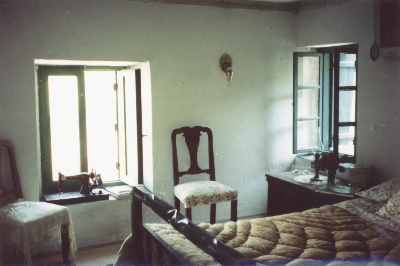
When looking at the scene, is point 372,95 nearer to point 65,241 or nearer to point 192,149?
point 192,149

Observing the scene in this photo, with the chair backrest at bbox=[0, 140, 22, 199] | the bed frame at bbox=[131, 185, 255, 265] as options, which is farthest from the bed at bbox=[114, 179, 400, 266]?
the chair backrest at bbox=[0, 140, 22, 199]

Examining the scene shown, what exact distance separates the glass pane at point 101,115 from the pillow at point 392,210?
9.79 feet

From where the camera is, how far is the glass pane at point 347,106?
4403mm

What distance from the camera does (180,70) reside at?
4484 mm

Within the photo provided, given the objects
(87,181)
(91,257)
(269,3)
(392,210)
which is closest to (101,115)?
(87,181)

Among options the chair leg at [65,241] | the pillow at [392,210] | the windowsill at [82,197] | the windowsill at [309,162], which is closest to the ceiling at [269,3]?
the windowsill at [309,162]

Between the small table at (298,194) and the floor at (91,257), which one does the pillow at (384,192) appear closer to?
the small table at (298,194)

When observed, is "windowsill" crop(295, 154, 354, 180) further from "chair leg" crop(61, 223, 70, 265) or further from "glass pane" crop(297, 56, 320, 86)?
"chair leg" crop(61, 223, 70, 265)

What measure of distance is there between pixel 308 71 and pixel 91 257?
10.6ft

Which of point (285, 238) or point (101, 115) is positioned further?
point (101, 115)

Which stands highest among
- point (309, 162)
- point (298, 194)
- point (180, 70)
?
point (180, 70)

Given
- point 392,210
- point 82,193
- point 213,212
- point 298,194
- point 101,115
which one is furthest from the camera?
point 101,115

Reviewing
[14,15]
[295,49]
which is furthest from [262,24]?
[14,15]

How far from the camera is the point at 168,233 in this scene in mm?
2521
